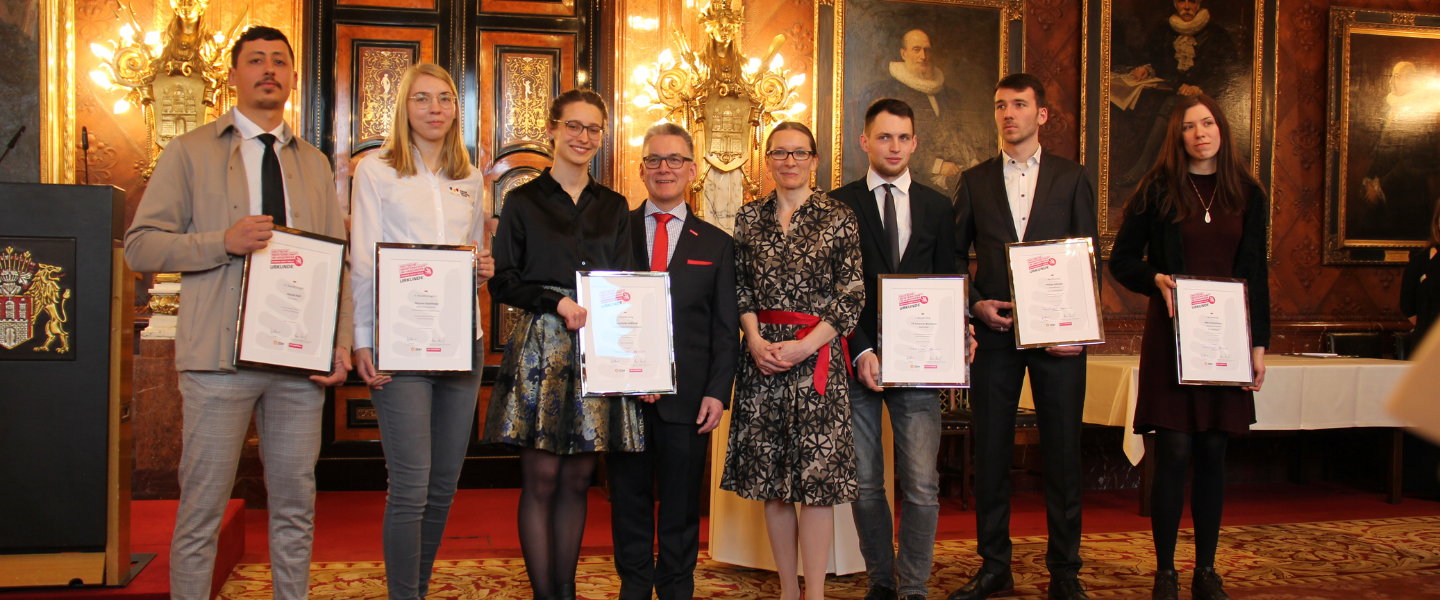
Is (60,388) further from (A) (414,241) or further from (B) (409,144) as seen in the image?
(B) (409,144)

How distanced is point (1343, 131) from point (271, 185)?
7342mm

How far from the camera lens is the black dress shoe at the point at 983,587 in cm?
315

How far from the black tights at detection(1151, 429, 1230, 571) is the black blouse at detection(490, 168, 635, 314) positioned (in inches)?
81.7

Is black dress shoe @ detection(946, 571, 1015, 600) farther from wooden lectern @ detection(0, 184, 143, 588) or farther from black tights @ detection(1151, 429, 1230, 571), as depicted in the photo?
wooden lectern @ detection(0, 184, 143, 588)

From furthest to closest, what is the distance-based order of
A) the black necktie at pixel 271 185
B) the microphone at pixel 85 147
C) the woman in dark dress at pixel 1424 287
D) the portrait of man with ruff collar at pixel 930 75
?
the portrait of man with ruff collar at pixel 930 75
the woman in dark dress at pixel 1424 287
the microphone at pixel 85 147
the black necktie at pixel 271 185

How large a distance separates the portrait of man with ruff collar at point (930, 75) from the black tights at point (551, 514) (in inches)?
153

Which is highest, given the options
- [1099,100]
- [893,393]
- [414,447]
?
[1099,100]

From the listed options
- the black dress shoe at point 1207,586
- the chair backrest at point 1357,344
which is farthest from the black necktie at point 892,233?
the chair backrest at point 1357,344

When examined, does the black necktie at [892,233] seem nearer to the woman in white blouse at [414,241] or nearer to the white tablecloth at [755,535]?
the white tablecloth at [755,535]

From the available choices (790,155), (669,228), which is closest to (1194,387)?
(790,155)

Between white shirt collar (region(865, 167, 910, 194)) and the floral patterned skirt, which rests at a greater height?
white shirt collar (region(865, 167, 910, 194))

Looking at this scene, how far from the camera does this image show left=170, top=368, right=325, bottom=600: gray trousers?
2293 millimetres

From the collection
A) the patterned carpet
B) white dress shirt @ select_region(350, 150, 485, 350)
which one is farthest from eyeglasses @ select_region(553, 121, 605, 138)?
the patterned carpet

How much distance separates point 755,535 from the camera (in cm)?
361
